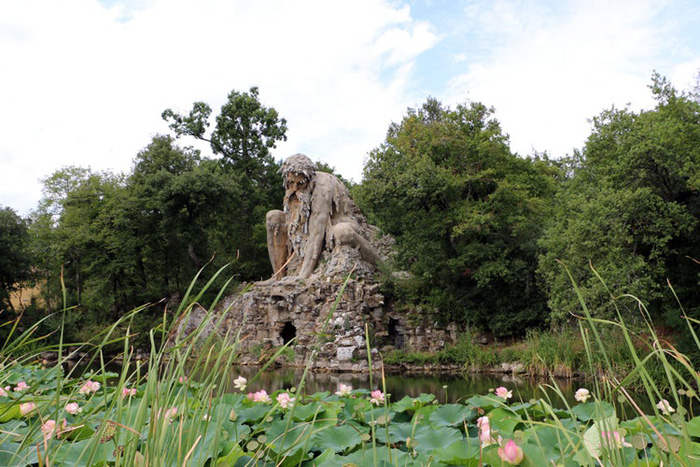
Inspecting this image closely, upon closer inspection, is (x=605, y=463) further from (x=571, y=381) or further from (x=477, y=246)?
(x=477, y=246)

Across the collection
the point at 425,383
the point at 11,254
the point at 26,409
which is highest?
the point at 11,254

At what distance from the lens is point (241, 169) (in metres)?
23.1

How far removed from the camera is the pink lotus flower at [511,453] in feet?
3.47

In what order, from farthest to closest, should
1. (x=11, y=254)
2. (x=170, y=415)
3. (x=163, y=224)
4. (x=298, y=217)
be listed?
(x=163, y=224) < (x=11, y=254) < (x=298, y=217) < (x=170, y=415)

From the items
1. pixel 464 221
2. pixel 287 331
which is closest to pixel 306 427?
pixel 464 221

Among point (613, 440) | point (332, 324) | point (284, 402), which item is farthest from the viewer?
point (332, 324)

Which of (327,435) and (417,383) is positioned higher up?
(327,435)

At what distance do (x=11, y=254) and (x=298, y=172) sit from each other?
970 centimetres

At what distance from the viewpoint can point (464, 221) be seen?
1266 centimetres

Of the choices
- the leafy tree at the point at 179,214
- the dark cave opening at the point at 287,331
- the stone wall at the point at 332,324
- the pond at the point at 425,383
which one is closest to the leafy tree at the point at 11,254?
the leafy tree at the point at 179,214

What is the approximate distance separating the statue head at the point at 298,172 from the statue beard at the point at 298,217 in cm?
15

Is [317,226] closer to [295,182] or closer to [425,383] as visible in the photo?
[295,182]

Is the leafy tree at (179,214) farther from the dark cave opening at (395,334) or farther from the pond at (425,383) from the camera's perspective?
the pond at (425,383)

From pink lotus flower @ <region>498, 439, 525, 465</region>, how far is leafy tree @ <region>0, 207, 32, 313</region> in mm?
18087
